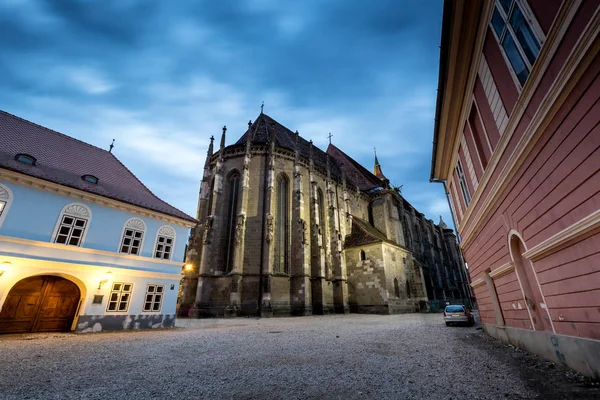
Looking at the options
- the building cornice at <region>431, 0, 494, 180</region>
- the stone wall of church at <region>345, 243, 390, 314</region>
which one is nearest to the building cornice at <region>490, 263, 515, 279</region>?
the building cornice at <region>431, 0, 494, 180</region>

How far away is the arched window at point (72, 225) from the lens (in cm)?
1063

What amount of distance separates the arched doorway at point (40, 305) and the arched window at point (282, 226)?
45.0 feet

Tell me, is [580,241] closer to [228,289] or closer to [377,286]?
[228,289]

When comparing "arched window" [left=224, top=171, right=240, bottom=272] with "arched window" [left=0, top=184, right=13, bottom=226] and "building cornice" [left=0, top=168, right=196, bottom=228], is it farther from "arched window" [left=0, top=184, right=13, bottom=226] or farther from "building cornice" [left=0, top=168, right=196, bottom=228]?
"arched window" [left=0, top=184, right=13, bottom=226]

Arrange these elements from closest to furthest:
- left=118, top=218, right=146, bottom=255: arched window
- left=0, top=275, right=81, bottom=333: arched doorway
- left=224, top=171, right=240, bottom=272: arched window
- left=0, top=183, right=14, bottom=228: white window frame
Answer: left=0, top=183, right=14, bottom=228: white window frame
left=0, top=275, right=81, bottom=333: arched doorway
left=118, top=218, right=146, bottom=255: arched window
left=224, top=171, right=240, bottom=272: arched window

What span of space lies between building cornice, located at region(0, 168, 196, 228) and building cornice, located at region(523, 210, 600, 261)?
14041 mm

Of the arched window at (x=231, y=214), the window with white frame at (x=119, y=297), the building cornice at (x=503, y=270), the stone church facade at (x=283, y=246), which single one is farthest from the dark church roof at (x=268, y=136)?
the building cornice at (x=503, y=270)

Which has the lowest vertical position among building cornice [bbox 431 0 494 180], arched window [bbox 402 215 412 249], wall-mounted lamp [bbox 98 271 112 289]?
wall-mounted lamp [bbox 98 271 112 289]

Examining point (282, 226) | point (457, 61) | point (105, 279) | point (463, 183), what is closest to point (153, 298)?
point (105, 279)

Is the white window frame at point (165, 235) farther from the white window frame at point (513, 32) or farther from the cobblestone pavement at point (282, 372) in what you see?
the white window frame at point (513, 32)

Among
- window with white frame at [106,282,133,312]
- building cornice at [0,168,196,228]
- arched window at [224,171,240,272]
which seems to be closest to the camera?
building cornice at [0,168,196,228]

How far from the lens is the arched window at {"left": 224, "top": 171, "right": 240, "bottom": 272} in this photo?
22258 millimetres

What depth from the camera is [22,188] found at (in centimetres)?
995

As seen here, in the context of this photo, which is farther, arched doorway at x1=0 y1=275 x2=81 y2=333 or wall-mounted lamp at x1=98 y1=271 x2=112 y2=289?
wall-mounted lamp at x1=98 y1=271 x2=112 y2=289
